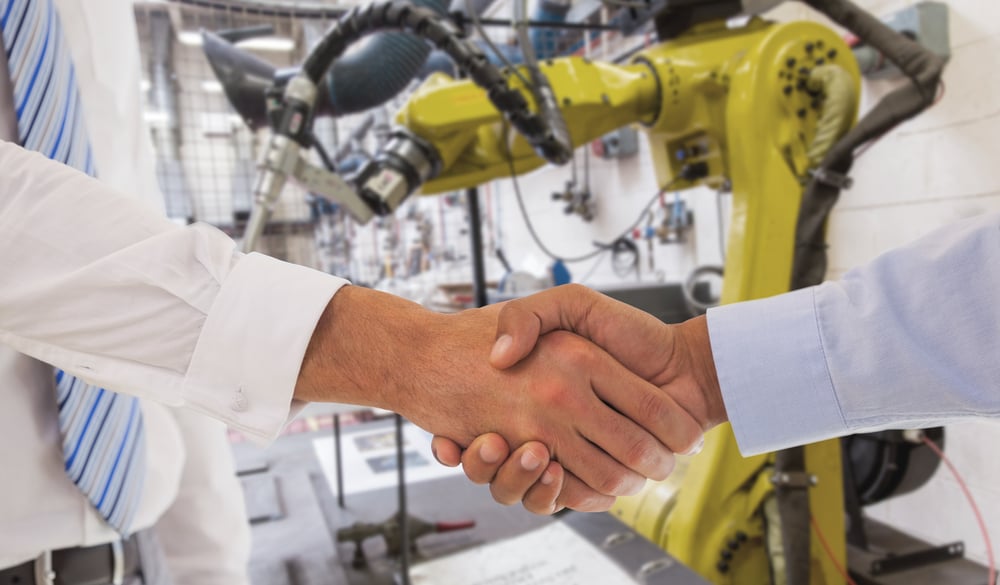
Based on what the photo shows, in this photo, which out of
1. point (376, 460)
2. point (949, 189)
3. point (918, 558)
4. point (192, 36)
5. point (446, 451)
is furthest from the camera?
point (192, 36)

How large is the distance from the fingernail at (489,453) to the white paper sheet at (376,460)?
996 mm

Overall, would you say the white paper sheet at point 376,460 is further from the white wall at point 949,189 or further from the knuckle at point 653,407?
the white wall at point 949,189

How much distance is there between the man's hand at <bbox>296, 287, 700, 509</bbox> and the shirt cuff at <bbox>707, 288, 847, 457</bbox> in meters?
0.06

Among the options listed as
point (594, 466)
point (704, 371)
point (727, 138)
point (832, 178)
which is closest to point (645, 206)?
point (727, 138)

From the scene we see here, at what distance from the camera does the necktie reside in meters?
0.57

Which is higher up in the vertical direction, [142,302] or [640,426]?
[142,302]

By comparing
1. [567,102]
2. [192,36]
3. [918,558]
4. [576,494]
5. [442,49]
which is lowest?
[918,558]

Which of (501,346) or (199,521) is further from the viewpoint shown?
(199,521)

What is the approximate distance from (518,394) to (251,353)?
→ 0.84 feet

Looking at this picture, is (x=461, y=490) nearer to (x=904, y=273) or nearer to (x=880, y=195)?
(x=904, y=273)

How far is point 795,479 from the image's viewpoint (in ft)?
3.66

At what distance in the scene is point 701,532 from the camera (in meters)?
1.22

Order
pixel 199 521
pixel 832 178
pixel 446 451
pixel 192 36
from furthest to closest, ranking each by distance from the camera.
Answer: pixel 192 36, pixel 832 178, pixel 199 521, pixel 446 451

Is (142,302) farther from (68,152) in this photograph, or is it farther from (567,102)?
(567,102)
